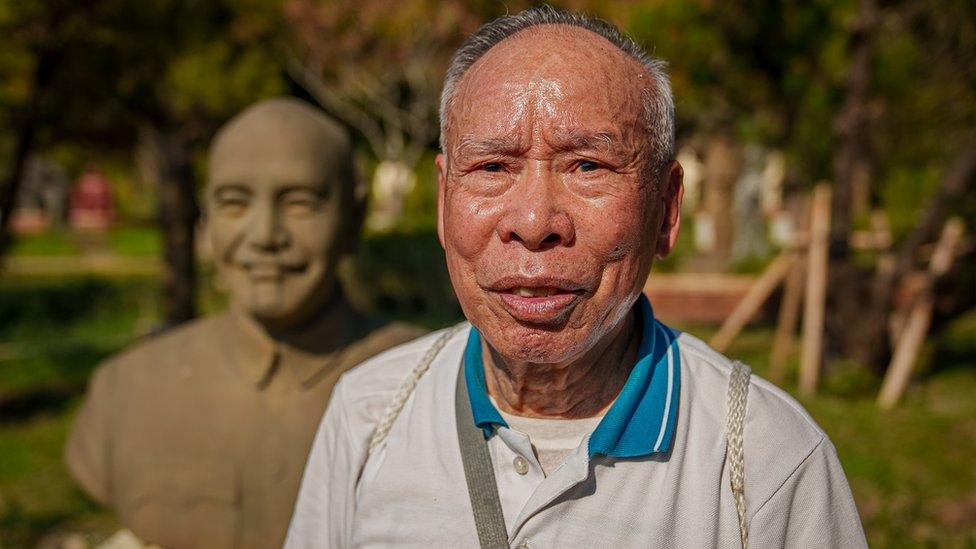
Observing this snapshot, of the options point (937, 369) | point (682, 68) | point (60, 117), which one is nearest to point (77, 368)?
point (60, 117)

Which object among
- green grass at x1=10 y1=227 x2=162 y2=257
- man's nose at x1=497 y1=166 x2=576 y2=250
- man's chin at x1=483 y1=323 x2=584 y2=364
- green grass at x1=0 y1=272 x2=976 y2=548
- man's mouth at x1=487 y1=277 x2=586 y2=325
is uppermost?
man's nose at x1=497 y1=166 x2=576 y2=250

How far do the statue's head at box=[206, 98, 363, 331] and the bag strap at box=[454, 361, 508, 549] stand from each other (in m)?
1.58

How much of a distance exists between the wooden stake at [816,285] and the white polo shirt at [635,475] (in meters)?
6.88

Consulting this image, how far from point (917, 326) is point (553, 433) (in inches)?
293

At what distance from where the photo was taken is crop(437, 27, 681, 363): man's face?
1.64m

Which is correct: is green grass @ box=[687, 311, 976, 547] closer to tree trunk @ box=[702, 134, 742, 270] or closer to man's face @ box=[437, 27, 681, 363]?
man's face @ box=[437, 27, 681, 363]

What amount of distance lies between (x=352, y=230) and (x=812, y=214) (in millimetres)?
6002

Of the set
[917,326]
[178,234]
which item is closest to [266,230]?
[178,234]

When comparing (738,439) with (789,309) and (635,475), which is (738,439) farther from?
(789,309)

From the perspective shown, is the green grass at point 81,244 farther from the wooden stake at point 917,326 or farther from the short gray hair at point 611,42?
the short gray hair at point 611,42

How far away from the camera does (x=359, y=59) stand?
55.6ft

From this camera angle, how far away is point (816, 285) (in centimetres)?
841

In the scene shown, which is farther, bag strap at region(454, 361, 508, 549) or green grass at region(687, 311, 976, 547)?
green grass at region(687, 311, 976, 547)

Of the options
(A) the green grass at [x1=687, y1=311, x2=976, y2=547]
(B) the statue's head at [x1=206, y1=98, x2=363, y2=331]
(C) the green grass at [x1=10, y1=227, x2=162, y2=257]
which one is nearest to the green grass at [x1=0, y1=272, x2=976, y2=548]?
(A) the green grass at [x1=687, y1=311, x2=976, y2=547]
